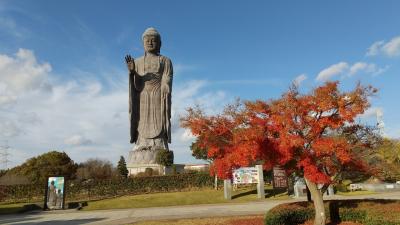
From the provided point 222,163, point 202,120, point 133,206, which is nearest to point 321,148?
point 222,163

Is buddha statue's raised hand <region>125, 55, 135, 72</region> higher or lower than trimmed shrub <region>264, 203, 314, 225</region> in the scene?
higher

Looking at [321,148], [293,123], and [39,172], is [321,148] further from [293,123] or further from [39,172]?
[39,172]

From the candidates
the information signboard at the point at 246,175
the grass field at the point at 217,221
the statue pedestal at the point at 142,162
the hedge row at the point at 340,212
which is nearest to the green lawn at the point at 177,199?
the information signboard at the point at 246,175

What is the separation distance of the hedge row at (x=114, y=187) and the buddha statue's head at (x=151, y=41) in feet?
56.0

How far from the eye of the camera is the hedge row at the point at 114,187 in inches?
1329

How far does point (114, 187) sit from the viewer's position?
33844 mm

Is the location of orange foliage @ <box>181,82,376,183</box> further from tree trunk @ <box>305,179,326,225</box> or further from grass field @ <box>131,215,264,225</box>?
grass field @ <box>131,215,264,225</box>

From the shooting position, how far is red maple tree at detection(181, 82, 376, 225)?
12.7m

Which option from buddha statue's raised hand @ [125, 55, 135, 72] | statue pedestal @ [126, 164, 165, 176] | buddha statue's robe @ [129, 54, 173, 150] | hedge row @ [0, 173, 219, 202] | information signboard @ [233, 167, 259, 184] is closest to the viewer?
information signboard @ [233, 167, 259, 184]

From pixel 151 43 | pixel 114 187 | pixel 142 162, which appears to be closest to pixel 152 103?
pixel 142 162

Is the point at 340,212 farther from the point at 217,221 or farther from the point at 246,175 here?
the point at 246,175

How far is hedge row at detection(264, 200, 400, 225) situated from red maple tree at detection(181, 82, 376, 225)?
1.21m

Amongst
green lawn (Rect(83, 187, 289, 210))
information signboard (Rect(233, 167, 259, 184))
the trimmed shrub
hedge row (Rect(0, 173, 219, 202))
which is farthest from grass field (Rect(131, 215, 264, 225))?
hedge row (Rect(0, 173, 219, 202))

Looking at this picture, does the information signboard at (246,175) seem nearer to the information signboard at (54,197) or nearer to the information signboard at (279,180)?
the information signboard at (279,180)
